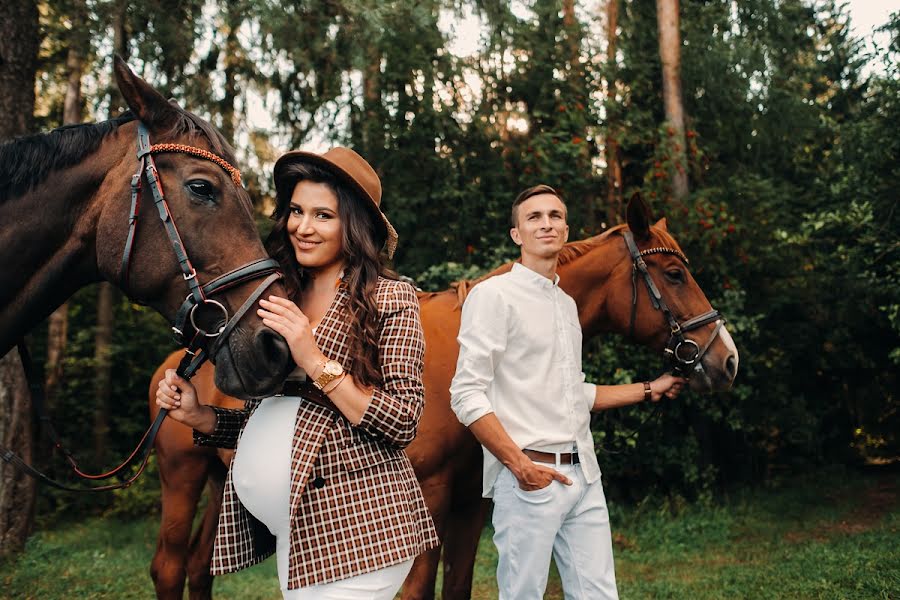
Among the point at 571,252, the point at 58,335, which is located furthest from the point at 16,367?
the point at 571,252

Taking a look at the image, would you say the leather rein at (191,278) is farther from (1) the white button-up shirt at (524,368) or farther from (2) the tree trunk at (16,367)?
(2) the tree trunk at (16,367)

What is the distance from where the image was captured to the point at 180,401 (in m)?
1.97

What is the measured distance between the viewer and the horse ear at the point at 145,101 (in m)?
2.02

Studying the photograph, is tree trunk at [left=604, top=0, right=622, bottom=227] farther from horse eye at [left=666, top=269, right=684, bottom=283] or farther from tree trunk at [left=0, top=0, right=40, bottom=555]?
tree trunk at [left=0, top=0, right=40, bottom=555]

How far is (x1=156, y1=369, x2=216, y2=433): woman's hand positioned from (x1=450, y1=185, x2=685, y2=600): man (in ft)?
3.20

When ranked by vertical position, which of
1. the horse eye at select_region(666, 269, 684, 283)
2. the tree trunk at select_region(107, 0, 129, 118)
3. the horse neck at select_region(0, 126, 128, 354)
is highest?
the tree trunk at select_region(107, 0, 129, 118)

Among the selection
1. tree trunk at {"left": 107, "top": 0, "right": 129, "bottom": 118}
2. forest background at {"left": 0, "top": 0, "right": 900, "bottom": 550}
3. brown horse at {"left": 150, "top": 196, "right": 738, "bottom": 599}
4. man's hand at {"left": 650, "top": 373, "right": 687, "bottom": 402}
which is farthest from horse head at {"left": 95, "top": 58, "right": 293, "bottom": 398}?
forest background at {"left": 0, "top": 0, "right": 900, "bottom": 550}

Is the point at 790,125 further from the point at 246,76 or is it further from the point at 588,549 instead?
the point at 588,549

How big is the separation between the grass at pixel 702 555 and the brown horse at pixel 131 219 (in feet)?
13.4

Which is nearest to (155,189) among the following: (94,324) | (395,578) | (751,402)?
(395,578)

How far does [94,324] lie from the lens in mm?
11188

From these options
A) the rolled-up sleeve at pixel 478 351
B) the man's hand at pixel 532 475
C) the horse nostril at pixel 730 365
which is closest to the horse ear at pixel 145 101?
the rolled-up sleeve at pixel 478 351

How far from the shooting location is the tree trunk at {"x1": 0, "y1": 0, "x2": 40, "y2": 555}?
5918 mm

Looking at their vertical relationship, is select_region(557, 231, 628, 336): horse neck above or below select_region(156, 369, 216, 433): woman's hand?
above
